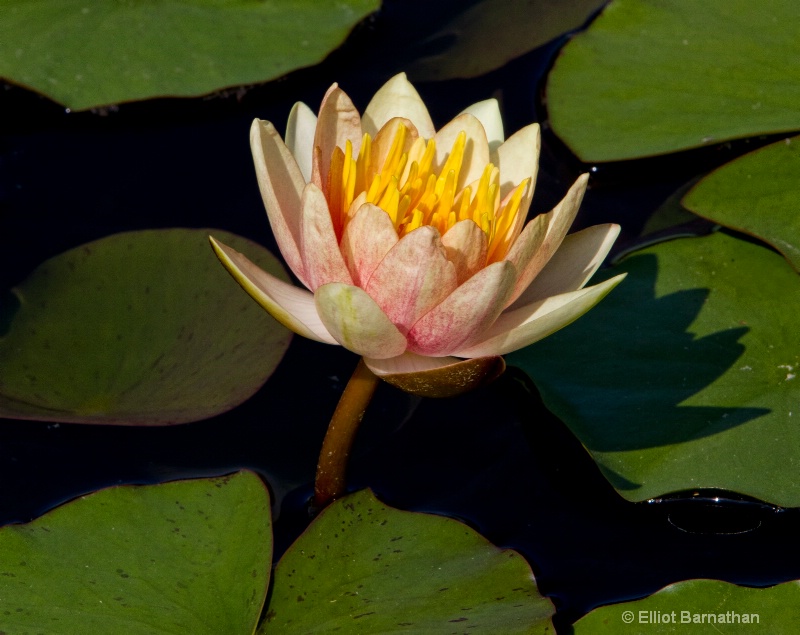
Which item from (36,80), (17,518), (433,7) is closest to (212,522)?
(17,518)

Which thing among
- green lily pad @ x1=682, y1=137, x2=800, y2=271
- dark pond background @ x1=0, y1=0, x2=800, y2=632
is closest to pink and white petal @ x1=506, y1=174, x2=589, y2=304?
dark pond background @ x1=0, y1=0, x2=800, y2=632

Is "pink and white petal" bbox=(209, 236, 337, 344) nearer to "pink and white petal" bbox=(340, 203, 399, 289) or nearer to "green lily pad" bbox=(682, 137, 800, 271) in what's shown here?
"pink and white petal" bbox=(340, 203, 399, 289)

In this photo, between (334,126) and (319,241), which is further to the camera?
(334,126)

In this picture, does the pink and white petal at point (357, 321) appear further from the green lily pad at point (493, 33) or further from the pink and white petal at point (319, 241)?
the green lily pad at point (493, 33)

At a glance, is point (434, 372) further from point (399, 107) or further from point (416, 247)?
point (399, 107)

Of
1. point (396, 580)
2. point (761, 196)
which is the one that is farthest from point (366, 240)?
point (761, 196)

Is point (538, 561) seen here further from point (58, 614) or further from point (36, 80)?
point (36, 80)

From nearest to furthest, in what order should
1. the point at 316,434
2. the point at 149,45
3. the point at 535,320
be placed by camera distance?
1. the point at 535,320
2. the point at 316,434
3. the point at 149,45
